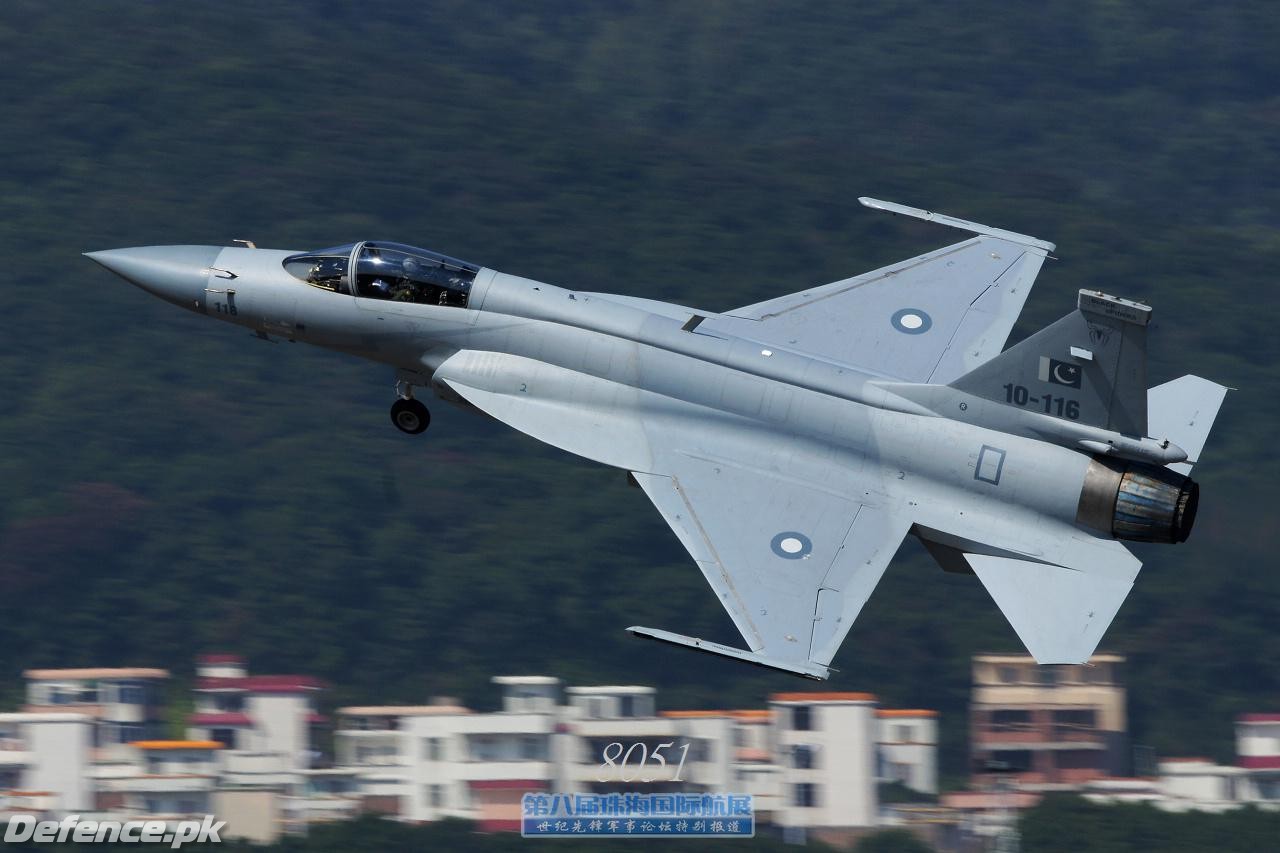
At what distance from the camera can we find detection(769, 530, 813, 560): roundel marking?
2605 cm

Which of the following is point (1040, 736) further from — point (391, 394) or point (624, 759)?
point (391, 394)

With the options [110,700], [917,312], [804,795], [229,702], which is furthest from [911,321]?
[110,700]

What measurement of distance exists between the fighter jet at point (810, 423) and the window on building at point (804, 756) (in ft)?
164

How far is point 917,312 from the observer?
2909cm

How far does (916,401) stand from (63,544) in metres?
89.7

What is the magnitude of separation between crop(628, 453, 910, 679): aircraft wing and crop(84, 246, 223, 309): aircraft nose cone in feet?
25.5

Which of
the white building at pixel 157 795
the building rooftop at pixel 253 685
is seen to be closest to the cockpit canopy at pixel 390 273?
the white building at pixel 157 795

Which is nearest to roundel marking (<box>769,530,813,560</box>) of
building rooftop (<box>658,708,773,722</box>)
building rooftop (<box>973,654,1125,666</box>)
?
building rooftop (<box>658,708,773,722</box>)

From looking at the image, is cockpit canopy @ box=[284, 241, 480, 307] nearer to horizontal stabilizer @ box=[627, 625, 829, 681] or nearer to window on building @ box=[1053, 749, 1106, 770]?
horizontal stabilizer @ box=[627, 625, 829, 681]

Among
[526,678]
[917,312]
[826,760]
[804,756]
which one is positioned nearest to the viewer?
[917,312]

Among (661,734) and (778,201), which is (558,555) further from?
(778,201)

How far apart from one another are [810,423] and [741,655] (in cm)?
429

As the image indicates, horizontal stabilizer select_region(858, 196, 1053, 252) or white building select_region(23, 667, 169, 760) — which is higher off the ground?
horizontal stabilizer select_region(858, 196, 1053, 252)

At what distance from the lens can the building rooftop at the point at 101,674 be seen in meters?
92.5
